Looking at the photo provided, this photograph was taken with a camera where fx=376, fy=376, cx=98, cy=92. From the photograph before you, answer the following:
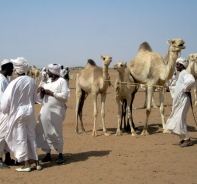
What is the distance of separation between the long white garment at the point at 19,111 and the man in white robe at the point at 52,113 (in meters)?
0.43

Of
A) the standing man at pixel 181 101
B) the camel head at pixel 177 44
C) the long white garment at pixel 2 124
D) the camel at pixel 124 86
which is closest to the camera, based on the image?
the long white garment at pixel 2 124

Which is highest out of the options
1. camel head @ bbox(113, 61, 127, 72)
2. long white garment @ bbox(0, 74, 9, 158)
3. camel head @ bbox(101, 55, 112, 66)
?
camel head @ bbox(101, 55, 112, 66)

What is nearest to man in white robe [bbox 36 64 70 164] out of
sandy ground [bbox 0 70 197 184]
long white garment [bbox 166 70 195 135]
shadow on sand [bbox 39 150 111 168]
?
shadow on sand [bbox 39 150 111 168]

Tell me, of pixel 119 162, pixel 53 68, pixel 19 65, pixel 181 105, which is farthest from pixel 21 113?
pixel 181 105

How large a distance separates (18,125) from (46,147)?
32.1 inches

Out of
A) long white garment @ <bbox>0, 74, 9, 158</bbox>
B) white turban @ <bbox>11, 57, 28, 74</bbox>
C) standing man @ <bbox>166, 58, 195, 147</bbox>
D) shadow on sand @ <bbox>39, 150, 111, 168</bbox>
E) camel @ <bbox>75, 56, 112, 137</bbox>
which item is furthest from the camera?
camel @ <bbox>75, 56, 112, 137</bbox>

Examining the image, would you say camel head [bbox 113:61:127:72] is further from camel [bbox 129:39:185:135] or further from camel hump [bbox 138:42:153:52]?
camel hump [bbox 138:42:153:52]

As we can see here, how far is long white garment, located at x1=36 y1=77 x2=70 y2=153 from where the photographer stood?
7.06 meters

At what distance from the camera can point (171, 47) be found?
32.7 feet

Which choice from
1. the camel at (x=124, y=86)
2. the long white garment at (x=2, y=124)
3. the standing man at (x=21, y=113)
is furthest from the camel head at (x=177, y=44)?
the long white garment at (x=2, y=124)

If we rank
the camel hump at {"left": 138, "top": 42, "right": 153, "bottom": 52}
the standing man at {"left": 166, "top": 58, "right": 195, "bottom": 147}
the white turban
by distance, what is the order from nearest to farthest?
the white turban
the standing man at {"left": 166, "top": 58, "right": 195, "bottom": 147}
the camel hump at {"left": 138, "top": 42, "right": 153, "bottom": 52}

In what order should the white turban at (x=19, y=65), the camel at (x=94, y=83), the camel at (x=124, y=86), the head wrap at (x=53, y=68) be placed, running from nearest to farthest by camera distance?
the white turban at (x=19, y=65)
the head wrap at (x=53, y=68)
the camel at (x=124, y=86)
the camel at (x=94, y=83)

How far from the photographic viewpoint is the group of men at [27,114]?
6.55 metres

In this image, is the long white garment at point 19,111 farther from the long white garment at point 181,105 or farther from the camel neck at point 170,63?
the camel neck at point 170,63
